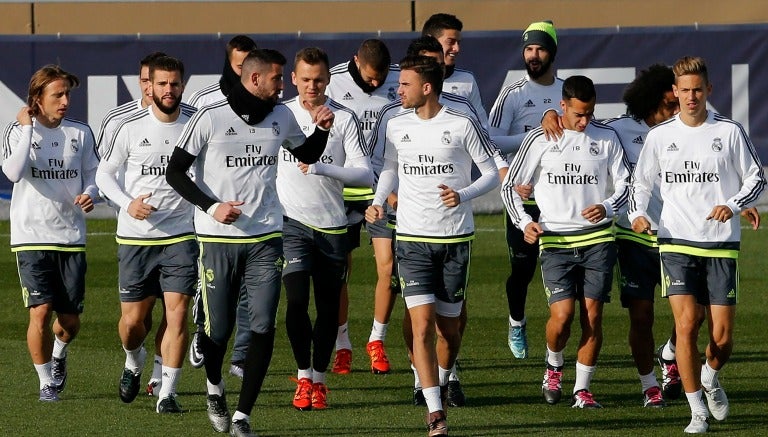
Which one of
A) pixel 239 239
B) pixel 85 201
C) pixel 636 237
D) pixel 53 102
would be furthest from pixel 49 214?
pixel 636 237

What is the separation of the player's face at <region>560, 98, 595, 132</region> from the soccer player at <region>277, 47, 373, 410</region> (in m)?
1.33

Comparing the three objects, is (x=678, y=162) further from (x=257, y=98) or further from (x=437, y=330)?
(x=257, y=98)

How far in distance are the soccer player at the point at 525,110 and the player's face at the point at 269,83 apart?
323 centimetres

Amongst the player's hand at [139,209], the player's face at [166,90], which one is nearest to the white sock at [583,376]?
the player's hand at [139,209]

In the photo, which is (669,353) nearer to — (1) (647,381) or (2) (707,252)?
(1) (647,381)

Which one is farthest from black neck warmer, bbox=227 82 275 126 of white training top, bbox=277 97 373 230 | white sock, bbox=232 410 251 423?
white sock, bbox=232 410 251 423

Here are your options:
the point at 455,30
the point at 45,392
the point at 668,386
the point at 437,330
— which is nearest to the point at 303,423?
the point at 437,330

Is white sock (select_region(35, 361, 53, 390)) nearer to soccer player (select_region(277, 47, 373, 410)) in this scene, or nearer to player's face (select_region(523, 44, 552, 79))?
soccer player (select_region(277, 47, 373, 410))

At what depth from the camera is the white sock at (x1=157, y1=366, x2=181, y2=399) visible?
9.89m

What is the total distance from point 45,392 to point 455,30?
394cm

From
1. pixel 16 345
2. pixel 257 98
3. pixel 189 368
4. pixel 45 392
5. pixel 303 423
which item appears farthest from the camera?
pixel 16 345

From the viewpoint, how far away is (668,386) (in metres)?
10.8

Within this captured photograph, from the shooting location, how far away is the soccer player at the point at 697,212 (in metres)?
9.37

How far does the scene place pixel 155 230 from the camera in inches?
400
